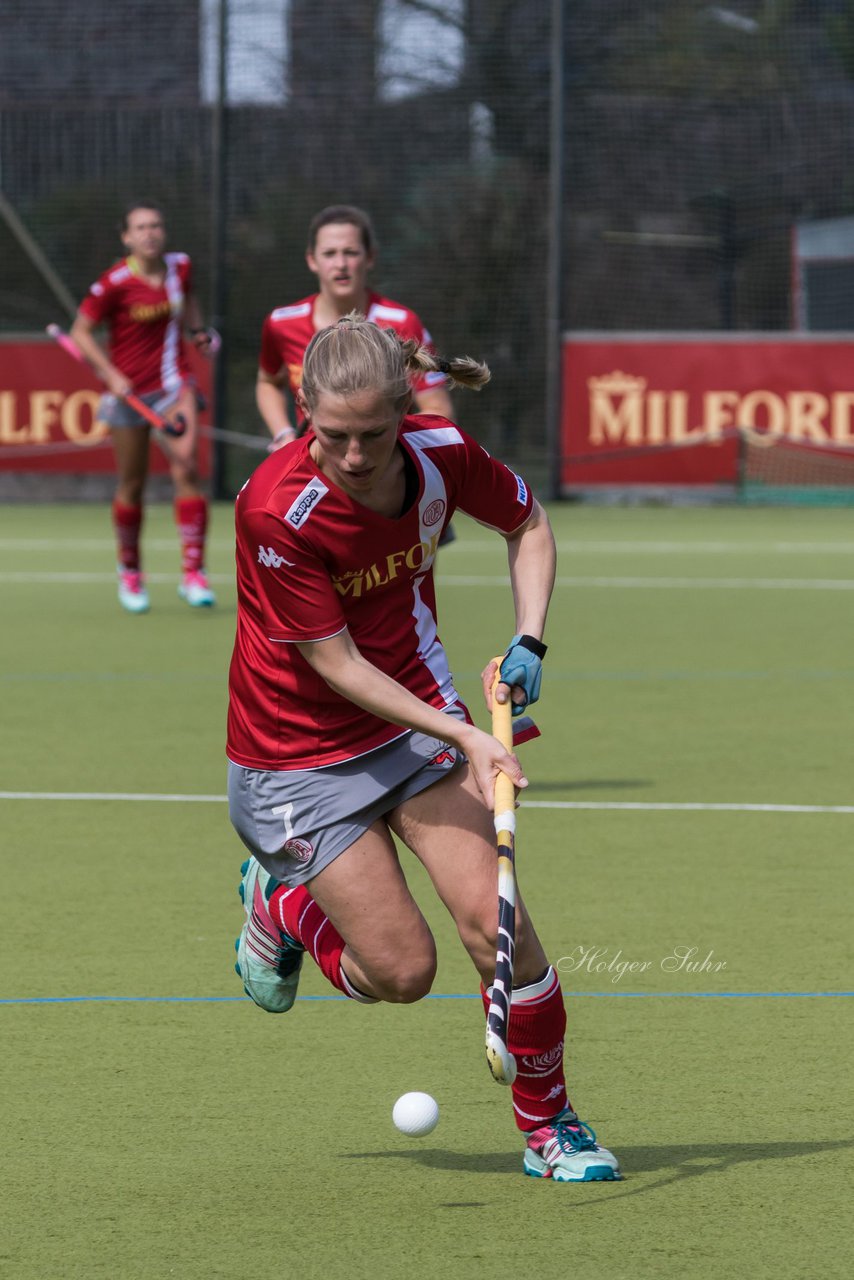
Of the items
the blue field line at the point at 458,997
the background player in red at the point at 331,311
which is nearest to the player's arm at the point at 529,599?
the blue field line at the point at 458,997

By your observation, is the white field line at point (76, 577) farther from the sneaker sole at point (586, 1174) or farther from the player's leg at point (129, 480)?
the sneaker sole at point (586, 1174)

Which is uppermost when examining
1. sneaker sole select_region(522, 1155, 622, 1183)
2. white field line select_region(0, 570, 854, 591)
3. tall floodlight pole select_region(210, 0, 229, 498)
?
tall floodlight pole select_region(210, 0, 229, 498)

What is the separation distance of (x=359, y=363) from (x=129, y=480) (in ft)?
27.8

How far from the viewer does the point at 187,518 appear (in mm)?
11672

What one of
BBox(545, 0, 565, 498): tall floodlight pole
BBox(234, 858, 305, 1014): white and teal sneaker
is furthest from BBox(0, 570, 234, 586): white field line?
BBox(234, 858, 305, 1014): white and teal sneaker

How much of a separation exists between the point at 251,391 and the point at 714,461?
4446 millimetres

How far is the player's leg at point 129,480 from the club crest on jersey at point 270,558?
8029 millimetres

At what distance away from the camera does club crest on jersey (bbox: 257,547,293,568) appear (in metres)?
3.69

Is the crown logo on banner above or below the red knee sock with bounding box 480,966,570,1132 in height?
above

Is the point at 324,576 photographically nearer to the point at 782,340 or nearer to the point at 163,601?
the point at 163,601

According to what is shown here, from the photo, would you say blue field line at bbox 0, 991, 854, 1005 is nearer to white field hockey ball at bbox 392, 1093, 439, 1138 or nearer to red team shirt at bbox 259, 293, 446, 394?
white field hockey ball at bbox 392, 1093, 439, 1138

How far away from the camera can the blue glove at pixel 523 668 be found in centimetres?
373

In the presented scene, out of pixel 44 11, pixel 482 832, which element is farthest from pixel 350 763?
pixel 44 11

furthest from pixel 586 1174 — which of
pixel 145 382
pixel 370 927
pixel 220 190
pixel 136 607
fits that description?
pixel 220 190
